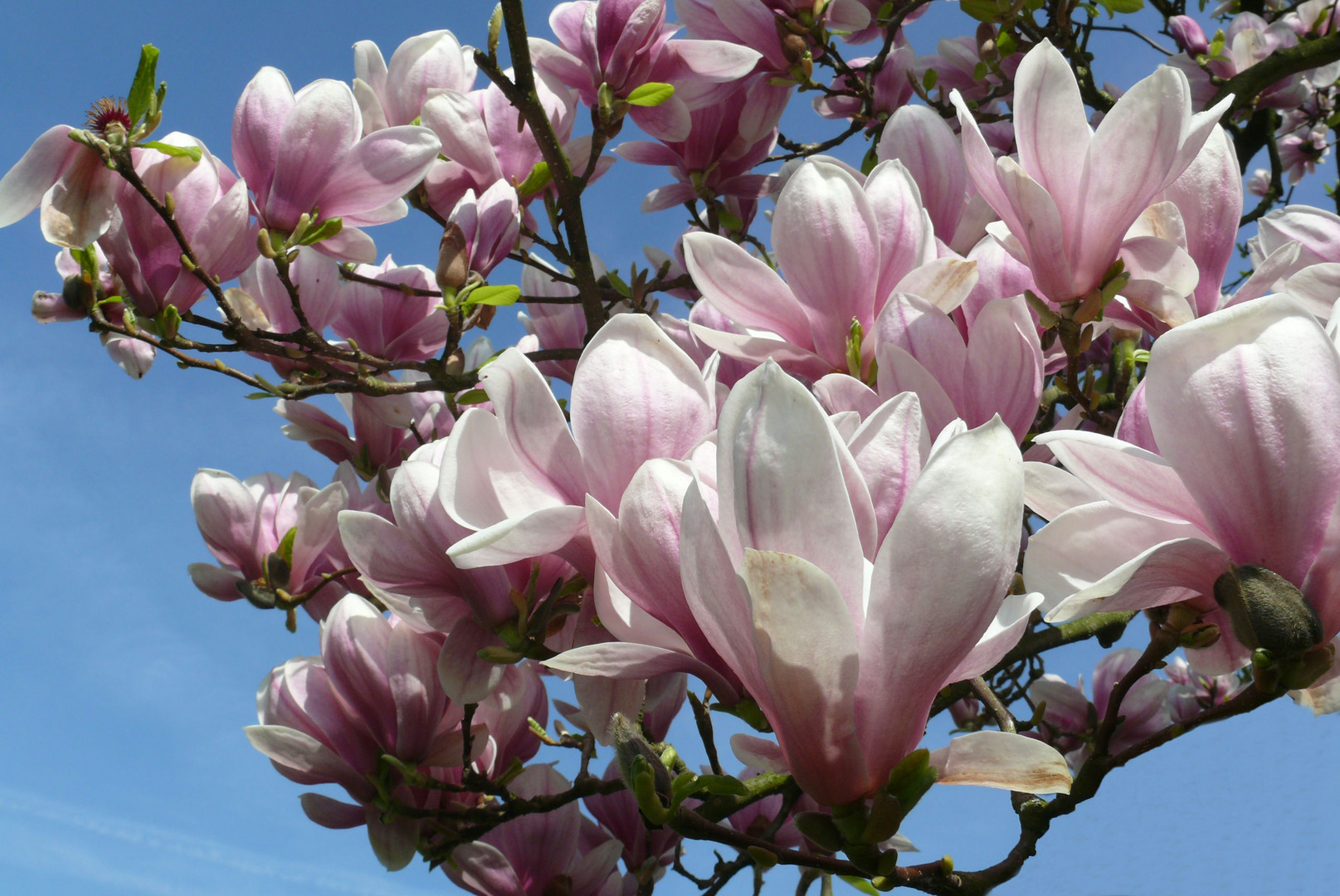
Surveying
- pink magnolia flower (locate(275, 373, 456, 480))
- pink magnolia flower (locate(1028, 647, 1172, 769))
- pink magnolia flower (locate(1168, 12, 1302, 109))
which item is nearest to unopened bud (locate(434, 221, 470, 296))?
pink magnolia flower (locate(275, 373, 456, 480))

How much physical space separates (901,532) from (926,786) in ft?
0.47

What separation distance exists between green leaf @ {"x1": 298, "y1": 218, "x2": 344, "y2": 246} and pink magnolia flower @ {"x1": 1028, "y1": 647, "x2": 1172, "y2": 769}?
1.44m

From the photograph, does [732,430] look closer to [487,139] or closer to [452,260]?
[452,260]

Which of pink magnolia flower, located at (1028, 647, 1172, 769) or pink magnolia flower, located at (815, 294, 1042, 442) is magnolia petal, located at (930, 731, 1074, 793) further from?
pink magnolia flower, located at (1028, 647, 1172, 769)

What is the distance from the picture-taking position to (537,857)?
135 cm

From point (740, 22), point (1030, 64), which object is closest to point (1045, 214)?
point (1030, 64)

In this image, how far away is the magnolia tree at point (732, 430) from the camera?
0.47 metres

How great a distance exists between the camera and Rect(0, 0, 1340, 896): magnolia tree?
469 mm

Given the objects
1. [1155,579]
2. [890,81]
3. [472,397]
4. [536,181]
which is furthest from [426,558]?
[890,81]

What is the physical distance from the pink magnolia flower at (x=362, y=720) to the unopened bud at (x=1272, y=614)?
2.66 ft

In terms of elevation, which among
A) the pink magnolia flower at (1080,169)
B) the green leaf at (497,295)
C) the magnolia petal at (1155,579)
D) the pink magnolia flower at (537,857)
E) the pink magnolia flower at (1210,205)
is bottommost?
the pink magnolia flower at (537,857)

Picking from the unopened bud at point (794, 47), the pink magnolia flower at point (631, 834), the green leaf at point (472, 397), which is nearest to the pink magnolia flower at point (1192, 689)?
the pink magnolia flower at point (631, 834)

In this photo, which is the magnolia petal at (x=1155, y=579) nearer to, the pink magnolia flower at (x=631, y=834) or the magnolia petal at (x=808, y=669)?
the magnolia petal at (x=808, y=669)

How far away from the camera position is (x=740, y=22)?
158 cm
